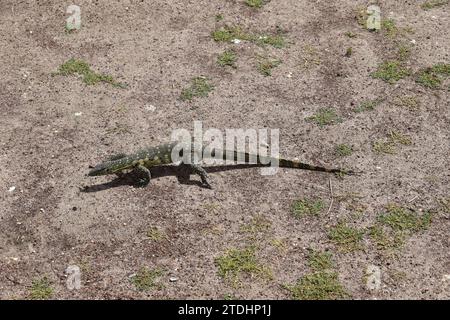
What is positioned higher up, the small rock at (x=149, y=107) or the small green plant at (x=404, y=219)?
the small rock at (x=149, y=107)

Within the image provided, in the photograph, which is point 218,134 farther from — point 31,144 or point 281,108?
point 31,144

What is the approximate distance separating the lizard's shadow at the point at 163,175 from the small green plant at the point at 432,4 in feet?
22.0

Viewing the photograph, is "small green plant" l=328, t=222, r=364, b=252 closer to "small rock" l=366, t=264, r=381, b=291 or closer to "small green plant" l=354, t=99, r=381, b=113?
"small rock" l=366, t=264, r=381, b=291

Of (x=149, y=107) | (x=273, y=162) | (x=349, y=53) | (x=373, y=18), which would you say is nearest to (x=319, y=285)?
(x=273, y=162)

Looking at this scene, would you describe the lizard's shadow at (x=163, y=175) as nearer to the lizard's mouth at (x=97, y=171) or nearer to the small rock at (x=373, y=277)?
the lizard's mouth at (x=97, y=171)

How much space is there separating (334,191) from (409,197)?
1.17 meters

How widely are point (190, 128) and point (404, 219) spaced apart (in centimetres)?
407

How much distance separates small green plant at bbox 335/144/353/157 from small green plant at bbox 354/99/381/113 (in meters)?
Answer: 1.10

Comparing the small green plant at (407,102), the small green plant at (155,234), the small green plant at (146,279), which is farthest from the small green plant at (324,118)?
the small green plant at (146,279)

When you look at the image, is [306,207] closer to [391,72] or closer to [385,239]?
[385,239]

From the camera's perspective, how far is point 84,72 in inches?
478

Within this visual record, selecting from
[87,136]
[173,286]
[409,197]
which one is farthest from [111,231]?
[409,197]

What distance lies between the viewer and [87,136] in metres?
10.6

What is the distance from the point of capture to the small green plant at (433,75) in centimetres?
1173
